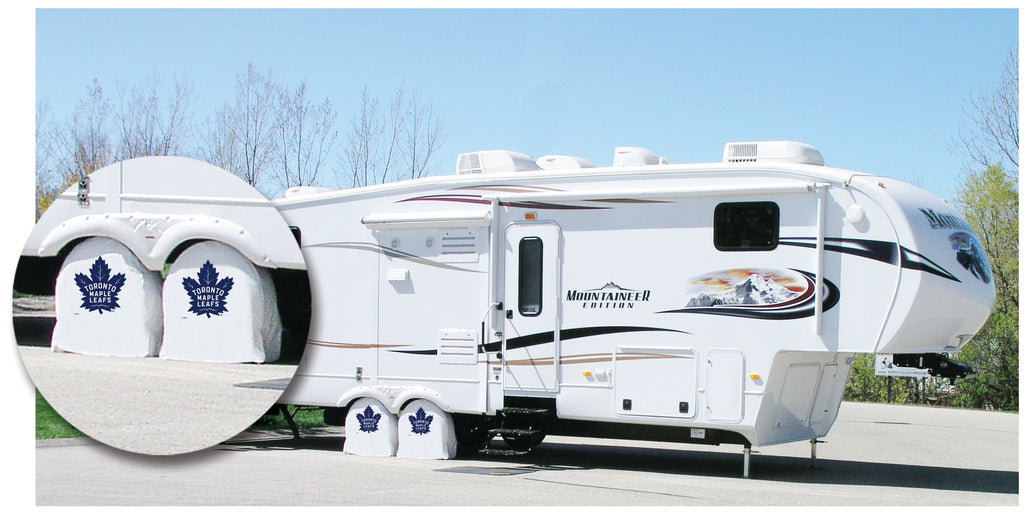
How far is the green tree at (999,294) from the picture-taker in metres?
22.0

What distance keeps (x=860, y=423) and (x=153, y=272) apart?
39.3 feet

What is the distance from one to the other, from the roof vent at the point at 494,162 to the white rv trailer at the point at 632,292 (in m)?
0.02

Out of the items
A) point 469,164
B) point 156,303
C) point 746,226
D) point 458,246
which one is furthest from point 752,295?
point 156,303

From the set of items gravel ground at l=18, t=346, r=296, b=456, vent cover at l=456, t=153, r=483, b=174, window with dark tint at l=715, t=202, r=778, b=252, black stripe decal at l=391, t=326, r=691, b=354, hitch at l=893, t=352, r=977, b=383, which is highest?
vent cover at l=456, t=153, r=483, b=174

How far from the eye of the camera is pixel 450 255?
10.2 meters

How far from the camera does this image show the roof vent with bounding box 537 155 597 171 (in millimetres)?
10086

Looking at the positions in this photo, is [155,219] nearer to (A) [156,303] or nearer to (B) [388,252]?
(A) [156,303]

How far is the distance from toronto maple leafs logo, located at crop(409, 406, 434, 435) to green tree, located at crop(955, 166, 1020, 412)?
15.4 meters

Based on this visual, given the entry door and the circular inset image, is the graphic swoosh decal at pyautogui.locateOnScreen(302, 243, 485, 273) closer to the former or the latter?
the entry door

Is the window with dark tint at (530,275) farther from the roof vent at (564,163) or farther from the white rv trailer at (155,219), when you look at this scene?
the white rv trailer at (155,219)

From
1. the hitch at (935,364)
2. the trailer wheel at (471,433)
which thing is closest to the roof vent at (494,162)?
the trailer wheel at (471,433)

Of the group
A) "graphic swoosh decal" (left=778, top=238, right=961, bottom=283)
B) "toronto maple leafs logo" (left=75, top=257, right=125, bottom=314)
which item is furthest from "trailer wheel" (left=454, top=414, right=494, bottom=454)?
"graphic swoosh decal" (left=778, top=238, right=961, bottom=283)
